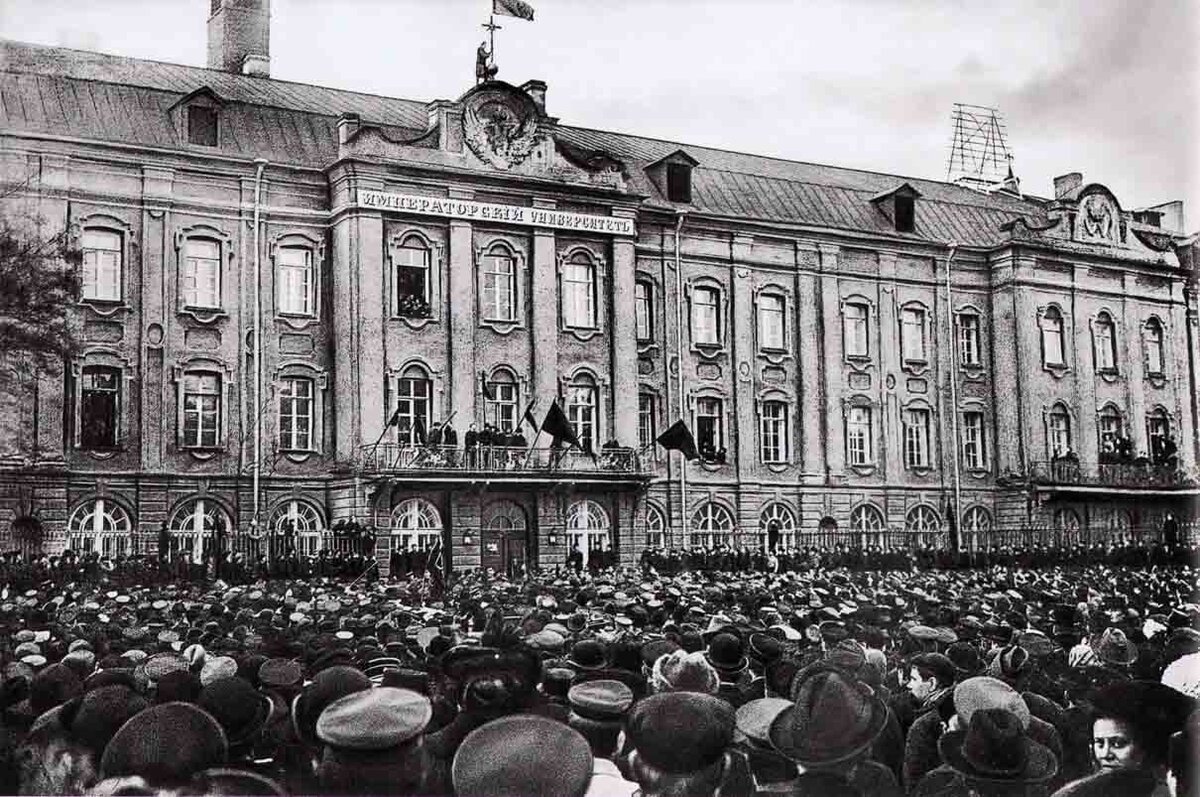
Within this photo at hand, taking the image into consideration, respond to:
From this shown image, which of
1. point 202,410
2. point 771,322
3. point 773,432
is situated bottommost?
point 773,432

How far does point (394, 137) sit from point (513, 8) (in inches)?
583

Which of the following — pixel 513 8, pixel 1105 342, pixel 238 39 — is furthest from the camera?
pixel 238 39

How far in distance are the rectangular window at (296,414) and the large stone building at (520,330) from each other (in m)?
0.05

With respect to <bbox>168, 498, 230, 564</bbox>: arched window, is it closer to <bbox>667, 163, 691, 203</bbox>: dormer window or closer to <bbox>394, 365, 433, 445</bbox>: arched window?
<bbox>394, 365, 433, 445</bbox>: arched window

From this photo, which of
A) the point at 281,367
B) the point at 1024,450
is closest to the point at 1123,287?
the point at 1024,450

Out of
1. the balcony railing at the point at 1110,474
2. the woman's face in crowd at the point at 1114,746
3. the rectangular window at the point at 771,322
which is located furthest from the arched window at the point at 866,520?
the woman's face in crowd at the point at 1114,746

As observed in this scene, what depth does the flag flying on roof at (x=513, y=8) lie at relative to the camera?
991cm

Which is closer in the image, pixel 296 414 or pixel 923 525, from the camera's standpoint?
pixel 296 414

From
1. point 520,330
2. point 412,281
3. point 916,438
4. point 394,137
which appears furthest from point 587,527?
point 394,137

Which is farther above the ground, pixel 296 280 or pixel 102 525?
pixel 296 280

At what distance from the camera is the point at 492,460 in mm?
24469

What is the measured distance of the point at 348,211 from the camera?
79.6ft

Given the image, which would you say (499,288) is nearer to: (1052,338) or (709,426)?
(709,426)

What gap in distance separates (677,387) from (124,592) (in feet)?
53.1
